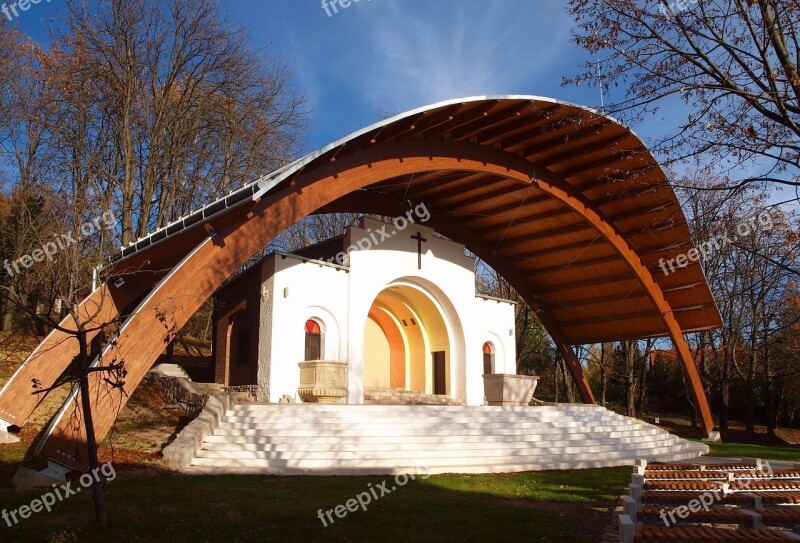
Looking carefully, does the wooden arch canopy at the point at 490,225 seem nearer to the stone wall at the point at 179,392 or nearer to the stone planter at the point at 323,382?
the stone wall at the point at 179,392

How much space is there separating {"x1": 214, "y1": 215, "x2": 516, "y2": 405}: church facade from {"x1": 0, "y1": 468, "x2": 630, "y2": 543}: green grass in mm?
8701

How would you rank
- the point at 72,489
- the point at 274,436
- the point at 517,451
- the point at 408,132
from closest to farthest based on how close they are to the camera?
the point at 72,489, the point at 274,436, the point at 517,451, the point at 408,132

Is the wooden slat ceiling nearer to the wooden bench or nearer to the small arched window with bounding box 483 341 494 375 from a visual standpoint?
the small arched window with bounding box 483 341 494 375

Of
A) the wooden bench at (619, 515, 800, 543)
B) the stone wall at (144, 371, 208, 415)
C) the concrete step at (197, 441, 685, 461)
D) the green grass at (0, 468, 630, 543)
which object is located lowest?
the green grass at (0, 468, 630, 543)

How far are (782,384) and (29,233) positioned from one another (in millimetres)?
35208

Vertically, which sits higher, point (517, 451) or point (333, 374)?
point (333, 374)

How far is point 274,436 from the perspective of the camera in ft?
42.1

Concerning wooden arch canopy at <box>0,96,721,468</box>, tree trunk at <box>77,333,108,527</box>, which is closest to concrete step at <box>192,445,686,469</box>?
wooden arch canopy at <box>0,96,721,468</box>

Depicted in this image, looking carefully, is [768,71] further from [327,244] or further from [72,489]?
[327,244]

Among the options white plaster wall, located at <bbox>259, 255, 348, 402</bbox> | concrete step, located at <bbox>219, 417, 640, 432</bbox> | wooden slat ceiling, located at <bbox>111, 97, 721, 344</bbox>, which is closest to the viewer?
concrete step, located at <bbox>219, 417, 640, 432</bbox>

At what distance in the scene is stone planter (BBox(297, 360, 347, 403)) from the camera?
18.4 meters

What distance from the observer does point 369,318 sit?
25.3 m

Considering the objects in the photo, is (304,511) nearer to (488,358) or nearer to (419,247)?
(419,247)

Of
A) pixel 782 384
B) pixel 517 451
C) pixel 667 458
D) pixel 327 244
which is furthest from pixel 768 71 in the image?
pixel 782 384
